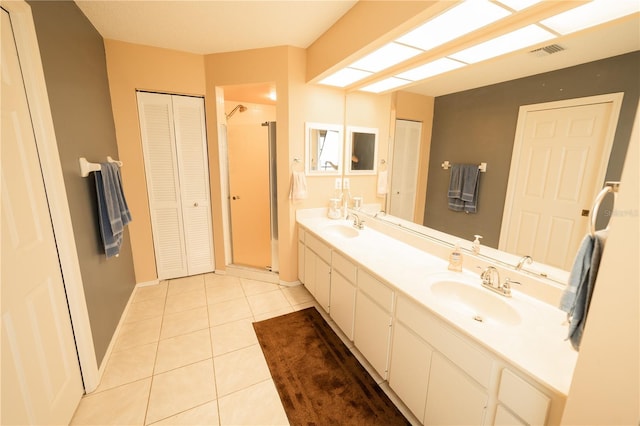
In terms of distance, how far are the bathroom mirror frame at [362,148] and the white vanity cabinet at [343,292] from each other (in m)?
1.04

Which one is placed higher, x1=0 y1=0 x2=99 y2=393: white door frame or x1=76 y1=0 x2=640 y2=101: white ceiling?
x1=76 y1=0 x2=640 y2=101: white ceiling

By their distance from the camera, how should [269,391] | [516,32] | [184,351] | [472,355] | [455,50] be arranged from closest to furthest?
[472,355] < [516,32] < [455,50] < [269,391] < [184,351]

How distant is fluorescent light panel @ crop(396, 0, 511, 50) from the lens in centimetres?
122

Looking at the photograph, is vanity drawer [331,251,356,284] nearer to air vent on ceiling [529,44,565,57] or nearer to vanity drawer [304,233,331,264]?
vanity drawer [304,233,331,264]

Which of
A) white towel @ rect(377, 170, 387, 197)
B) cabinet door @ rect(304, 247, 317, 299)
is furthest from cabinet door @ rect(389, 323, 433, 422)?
white towel @ rect(377, 170, 387, 197)

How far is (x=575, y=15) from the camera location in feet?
3.58

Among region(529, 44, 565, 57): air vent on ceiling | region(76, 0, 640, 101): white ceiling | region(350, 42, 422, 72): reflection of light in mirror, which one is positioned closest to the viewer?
region(76, 0, 640, 101): white ceiling

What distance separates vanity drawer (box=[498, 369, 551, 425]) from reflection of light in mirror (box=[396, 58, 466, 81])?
1.74 metres

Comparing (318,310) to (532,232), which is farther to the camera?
(318,310)

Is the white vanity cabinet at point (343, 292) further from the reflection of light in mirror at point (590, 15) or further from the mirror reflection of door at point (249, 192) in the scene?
the reflection of light in mirror at point (590, 15)

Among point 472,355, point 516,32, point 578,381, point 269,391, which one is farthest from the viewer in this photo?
point 269,391

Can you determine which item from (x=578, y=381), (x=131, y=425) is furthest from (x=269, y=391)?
(x=578, y=381)

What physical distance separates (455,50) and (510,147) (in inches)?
26.0

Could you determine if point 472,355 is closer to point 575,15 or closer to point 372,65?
point 575,15
